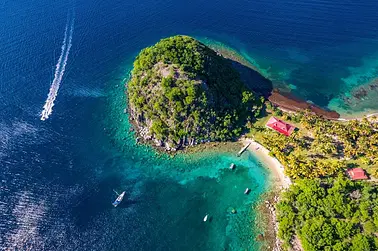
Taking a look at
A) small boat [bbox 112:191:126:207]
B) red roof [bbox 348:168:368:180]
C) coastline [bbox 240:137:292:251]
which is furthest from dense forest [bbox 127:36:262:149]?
red roof [bbox 348:168:368:180]

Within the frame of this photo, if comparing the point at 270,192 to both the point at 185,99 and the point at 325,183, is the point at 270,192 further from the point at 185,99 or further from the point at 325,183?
the point at 185,99

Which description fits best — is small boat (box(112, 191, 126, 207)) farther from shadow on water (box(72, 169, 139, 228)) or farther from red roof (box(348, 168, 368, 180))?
red roof (box(348, 168, 368, 180))

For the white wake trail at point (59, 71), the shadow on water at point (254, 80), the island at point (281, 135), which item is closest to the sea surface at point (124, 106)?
the white wake trail at point (59, 71)

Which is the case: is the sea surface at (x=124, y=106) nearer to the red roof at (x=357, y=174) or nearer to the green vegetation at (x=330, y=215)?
the green vegetation at (x=330, y=215)

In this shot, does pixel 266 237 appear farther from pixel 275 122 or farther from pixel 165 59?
pixel 165 59

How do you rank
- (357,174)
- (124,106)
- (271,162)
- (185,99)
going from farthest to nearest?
1. (124,106)
2. (271,162)
3. (185,99)
4. (357,174)

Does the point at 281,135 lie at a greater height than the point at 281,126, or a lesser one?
lesser

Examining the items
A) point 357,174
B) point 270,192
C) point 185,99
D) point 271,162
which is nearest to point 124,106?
point 185,99
